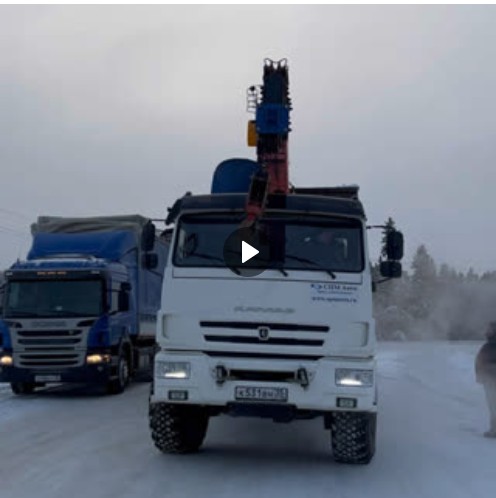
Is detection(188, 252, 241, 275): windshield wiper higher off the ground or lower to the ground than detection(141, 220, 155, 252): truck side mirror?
lower

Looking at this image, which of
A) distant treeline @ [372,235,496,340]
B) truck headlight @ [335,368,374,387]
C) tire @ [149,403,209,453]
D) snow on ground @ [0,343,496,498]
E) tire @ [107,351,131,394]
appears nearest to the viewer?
snow on ground @ [0,343,496,498]

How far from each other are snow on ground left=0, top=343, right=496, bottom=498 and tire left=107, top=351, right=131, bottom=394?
1.75m

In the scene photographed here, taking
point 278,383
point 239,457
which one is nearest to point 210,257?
point 278,383

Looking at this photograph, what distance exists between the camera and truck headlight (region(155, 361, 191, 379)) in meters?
10.7

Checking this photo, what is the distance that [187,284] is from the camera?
10961 mm

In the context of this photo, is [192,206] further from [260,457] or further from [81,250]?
[81,250]

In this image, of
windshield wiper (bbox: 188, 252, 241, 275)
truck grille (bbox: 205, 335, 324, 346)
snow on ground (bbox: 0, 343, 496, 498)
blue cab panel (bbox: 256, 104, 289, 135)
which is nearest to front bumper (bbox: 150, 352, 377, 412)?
truck grille (bbox: 205, 335, 324, 346)

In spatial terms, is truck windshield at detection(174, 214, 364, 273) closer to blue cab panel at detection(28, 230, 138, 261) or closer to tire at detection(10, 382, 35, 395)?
blue cab panel at detection(28, 230, 138, 261)

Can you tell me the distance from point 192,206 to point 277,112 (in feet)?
16.6

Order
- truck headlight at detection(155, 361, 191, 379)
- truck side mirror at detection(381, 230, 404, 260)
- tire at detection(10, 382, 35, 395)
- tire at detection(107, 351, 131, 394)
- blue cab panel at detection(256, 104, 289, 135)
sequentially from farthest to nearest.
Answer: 1. tire at detection(107, 351, 131, 394)
2. tire at detection(10, 382, 35, 395)
3. blue cab panel at detection(256, 104, 289, 135)
4. truck side mirror at detection(381, 230, 404, 260)
5. truck headlight at detection(155, 361, 191, 379)

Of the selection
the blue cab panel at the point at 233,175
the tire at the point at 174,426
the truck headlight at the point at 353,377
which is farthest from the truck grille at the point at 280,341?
the blue cab panel at the point at 233,175

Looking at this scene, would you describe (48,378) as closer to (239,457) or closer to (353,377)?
(239,457)

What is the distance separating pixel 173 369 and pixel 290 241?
1916 millimetres
